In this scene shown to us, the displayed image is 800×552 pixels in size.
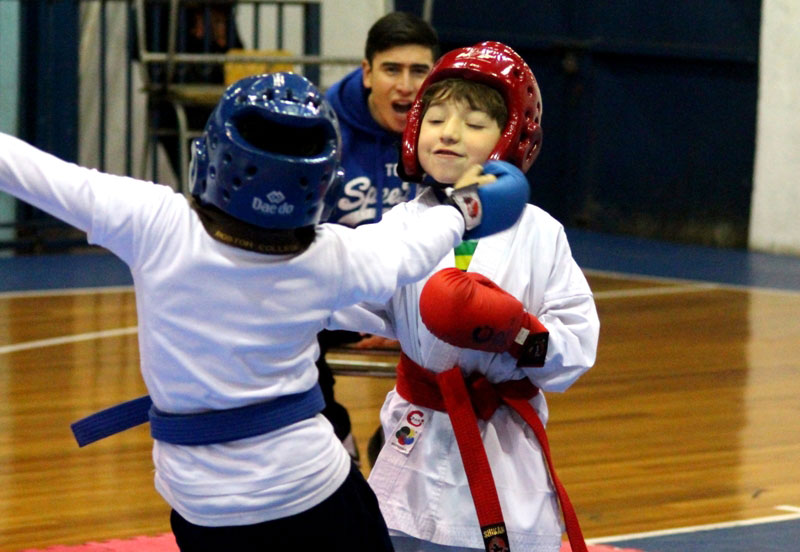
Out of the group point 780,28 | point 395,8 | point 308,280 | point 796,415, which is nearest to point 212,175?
point 308,280

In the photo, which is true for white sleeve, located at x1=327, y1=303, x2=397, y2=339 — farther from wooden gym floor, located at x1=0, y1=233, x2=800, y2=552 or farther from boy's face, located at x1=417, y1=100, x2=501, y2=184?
wooden gym floor, located at x1=0, y1=233, x2=800, y2=552

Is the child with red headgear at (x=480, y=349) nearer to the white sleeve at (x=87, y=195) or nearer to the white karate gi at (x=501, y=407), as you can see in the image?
the white karate gi at (x=501, y=407)

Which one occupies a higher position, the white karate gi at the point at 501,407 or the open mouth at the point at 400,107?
the open mouth at the point at 400,107

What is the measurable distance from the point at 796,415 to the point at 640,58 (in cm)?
532

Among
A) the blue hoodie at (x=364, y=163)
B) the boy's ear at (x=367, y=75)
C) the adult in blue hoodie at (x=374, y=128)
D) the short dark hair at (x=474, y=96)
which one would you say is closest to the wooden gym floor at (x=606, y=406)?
the adult in blue hoodie at (x=374, y=128)

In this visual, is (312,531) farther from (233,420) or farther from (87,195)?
(87,195)

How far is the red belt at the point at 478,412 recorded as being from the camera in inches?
96.0

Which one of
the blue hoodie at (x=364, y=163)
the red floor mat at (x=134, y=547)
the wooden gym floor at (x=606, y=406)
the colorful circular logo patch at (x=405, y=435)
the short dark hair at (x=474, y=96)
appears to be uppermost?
the short dark hair at (x=474, y=96)

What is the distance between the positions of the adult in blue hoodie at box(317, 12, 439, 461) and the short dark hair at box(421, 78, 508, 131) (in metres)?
1.43

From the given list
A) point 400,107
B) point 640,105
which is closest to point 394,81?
point 400,107

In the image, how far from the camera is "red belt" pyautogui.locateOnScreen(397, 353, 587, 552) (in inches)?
96.0

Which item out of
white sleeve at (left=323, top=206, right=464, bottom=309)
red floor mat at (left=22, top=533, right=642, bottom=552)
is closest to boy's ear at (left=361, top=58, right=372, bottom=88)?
red floor mat at (left=22, top=533, right=642, bottom=552)

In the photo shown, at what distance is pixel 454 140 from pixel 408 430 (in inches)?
21.7

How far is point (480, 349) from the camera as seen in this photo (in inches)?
95.5
